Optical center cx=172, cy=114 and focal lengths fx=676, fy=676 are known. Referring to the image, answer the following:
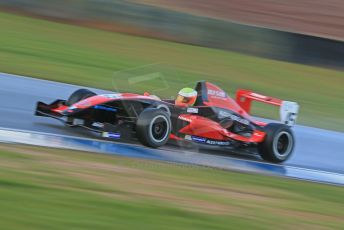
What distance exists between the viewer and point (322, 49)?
1672 cm

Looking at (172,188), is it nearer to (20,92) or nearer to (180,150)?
(180,150)

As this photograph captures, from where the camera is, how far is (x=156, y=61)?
51.7ft

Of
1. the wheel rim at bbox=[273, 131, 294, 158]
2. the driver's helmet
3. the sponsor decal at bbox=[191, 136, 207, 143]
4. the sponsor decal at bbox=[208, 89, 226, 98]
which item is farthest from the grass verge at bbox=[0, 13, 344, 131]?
the sponsor decal at bbox=[191, 136, 207, 143]

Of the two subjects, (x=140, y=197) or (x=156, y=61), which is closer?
(x=140, y=197)

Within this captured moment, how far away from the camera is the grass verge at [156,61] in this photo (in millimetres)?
13602

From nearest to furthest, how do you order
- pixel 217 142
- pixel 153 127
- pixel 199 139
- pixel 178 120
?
1. pixel 153 127
2. pixel 178 120
3. pixel 199 139
4. pixel 217 142

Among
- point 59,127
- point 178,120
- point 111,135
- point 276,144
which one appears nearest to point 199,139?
point 178,120

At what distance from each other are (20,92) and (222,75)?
6.78 meters

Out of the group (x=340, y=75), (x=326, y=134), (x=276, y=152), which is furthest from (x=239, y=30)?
(x=276, y=152)

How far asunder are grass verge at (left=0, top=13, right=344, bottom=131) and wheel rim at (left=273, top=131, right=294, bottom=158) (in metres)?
4.07

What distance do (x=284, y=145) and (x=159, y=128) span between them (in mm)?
2139

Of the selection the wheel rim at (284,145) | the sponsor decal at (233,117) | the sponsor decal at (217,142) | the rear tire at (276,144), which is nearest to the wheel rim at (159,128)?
the sponsor decal at (217,142)

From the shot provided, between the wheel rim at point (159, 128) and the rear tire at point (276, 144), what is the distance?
5.33ft

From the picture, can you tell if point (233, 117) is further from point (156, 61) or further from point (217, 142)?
point (156, 61)
